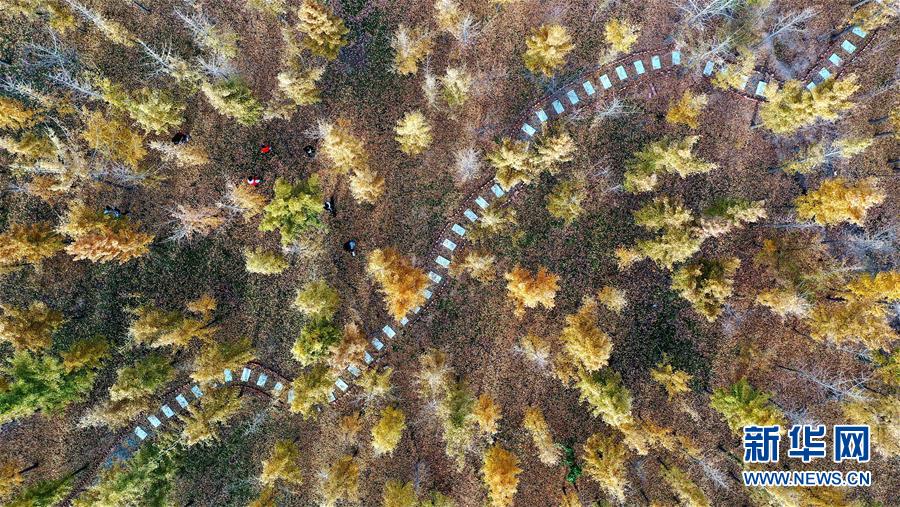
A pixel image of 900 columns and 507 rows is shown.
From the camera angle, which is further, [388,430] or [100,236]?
[388,430]

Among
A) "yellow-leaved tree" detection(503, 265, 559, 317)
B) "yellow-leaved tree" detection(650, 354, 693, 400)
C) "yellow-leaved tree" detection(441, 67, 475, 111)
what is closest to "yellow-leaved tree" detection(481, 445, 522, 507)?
"yellow-leaved tree" detection(503, 265, 559, 317)

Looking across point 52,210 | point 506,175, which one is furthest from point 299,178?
point 52,210

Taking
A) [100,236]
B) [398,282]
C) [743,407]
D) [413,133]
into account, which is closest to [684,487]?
[743,407]

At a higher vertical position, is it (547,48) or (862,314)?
(547,48)

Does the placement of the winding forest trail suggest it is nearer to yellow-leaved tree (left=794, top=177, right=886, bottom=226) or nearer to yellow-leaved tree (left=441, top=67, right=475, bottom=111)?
yellow-leaved tree (left=441, top=67, right=475, bottom=111)

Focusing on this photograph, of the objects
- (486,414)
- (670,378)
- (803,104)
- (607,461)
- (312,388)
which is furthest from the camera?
(670,378)

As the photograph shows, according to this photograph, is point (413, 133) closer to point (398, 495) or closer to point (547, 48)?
point (547, 48)

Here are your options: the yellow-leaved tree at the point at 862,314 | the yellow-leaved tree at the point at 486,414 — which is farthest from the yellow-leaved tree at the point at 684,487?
the yellow-leaved tree at the point at 862,314
